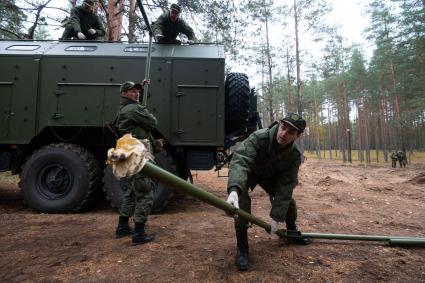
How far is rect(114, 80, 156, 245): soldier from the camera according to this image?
12.2ft

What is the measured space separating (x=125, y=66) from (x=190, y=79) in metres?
1.11

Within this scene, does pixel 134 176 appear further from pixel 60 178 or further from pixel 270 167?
pixel 60 178

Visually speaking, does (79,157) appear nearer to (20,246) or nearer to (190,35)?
(20,246)

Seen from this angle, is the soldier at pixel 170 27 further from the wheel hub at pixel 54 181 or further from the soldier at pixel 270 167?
the soldier at pixel 270 167

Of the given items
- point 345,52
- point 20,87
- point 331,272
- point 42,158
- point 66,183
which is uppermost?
point 345,52

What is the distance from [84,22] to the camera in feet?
21.5

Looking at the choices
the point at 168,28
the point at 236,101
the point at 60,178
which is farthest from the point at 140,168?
the point at 168,28

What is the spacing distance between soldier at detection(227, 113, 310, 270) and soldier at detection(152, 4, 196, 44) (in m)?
3.50

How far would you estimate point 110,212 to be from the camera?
5418mm

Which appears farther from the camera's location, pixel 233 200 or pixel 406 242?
pixel 406 242

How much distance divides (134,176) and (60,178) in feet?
7.30

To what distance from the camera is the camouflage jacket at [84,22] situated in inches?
246

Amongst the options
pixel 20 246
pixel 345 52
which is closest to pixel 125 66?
pixel 20 246

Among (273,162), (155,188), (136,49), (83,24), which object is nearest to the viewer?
(273,162)
